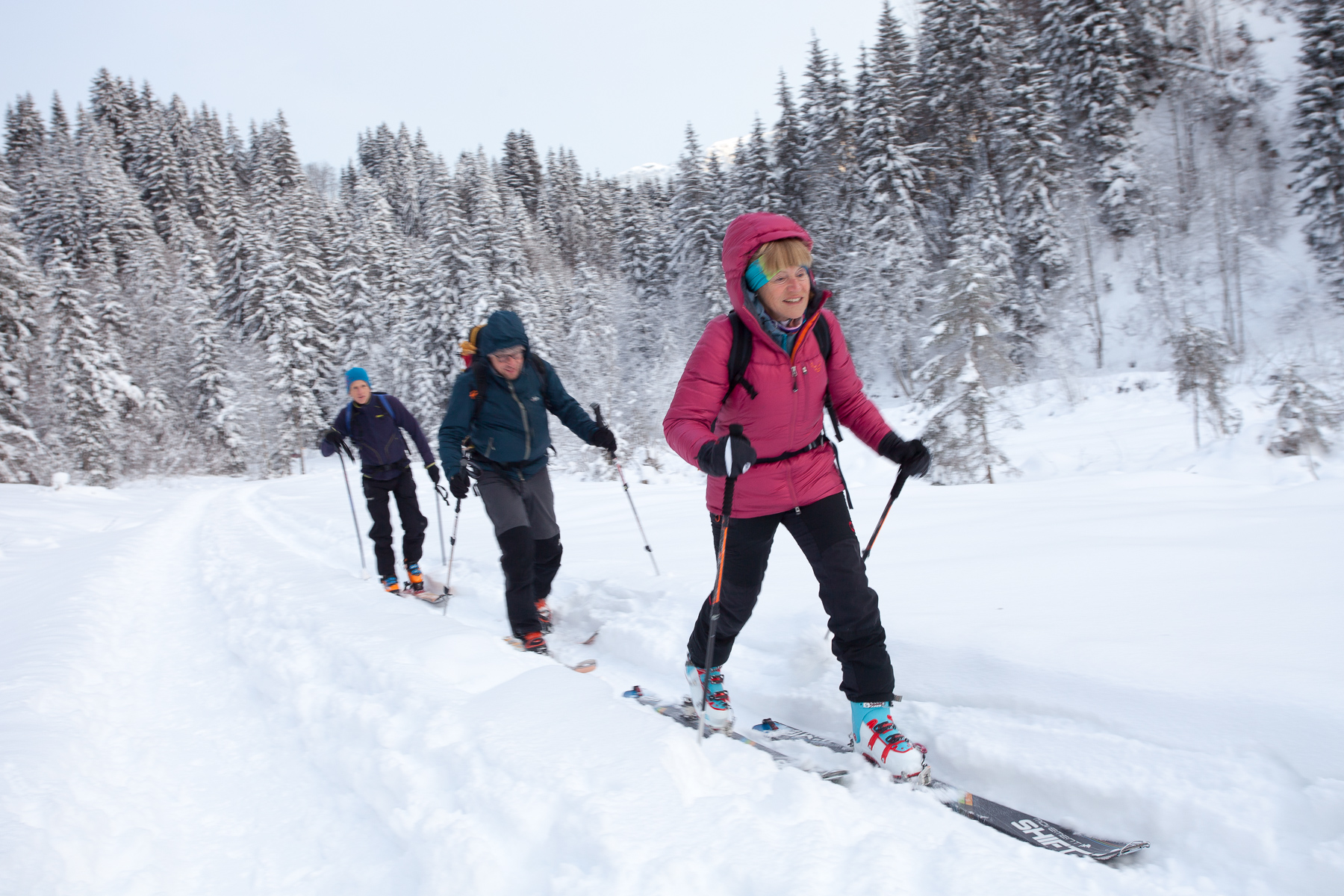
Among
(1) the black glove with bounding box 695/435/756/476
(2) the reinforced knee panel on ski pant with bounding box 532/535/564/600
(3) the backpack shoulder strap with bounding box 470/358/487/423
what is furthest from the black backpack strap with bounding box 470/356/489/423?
(1) the black glove with bounding box 695/435/756/476

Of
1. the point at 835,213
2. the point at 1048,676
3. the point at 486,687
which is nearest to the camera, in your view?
the point at 1048,676

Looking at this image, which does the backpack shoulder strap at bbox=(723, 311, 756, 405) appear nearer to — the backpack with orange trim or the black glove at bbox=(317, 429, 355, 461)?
the backpack with orange trim

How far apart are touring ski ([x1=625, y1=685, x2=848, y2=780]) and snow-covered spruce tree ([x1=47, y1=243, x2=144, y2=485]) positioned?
3634 cm

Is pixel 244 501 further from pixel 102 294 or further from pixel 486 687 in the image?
pixel 102 294

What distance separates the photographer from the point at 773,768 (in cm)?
253

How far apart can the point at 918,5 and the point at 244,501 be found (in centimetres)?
4093

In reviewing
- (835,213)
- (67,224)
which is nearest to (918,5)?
(835,213)

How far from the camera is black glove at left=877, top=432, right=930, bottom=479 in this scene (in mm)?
2793

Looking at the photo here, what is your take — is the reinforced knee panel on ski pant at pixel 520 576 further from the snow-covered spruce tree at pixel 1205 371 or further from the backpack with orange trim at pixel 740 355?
the snow-covered spruce tree at pixel 1205 371

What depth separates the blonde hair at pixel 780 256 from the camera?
8.37 ft

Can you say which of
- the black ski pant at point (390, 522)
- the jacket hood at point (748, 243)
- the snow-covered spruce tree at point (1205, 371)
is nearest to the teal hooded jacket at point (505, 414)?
the jacket hood at point (748, 243)

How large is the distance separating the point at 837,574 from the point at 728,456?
0.74 m

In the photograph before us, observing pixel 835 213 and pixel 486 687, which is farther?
pixel 835 213

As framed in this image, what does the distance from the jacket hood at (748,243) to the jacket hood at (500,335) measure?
7.31 feet
